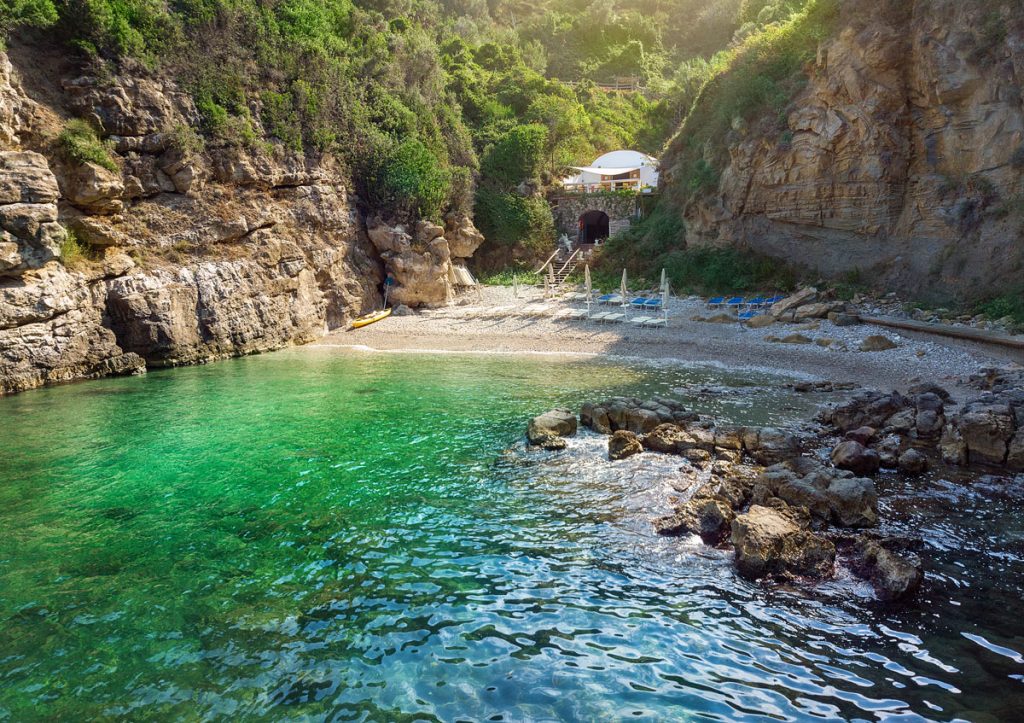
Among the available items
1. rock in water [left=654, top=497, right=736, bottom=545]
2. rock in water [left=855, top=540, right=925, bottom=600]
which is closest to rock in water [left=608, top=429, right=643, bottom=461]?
rock in water [left=654, top=497, right=736, bottom=545]

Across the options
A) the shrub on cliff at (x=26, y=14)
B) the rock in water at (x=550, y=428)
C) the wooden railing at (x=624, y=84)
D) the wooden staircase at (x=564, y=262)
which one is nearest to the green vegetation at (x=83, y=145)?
the shrub on cliff at (x=26, y=14)

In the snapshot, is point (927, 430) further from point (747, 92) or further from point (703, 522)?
point (747, 92)

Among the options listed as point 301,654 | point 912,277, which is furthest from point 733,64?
point 301,654

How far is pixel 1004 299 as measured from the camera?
19.0 meters

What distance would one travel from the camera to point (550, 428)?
12.5 meters

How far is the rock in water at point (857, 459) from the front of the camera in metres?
10.2

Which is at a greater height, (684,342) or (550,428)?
(684,342)

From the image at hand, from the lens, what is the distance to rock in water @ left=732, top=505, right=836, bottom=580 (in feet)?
23.6

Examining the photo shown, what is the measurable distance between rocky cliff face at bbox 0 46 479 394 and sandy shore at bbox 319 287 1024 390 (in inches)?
156

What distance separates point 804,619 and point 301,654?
5161 millimetres

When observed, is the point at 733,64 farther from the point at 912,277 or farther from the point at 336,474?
the point at 336,474

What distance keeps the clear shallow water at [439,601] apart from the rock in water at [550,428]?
16.8 inches

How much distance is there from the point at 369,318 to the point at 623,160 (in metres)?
22.6

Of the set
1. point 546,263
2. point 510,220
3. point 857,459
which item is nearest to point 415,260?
point 546,263
